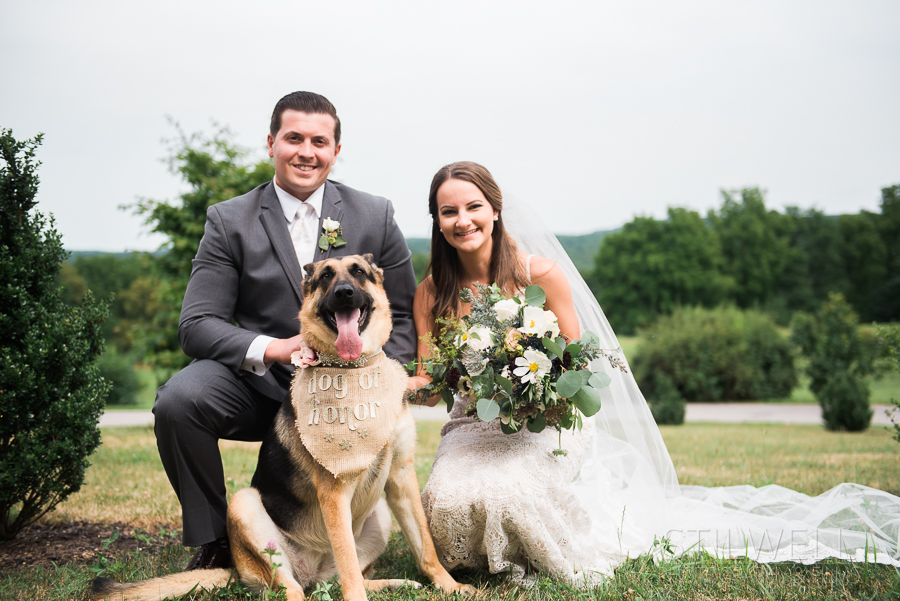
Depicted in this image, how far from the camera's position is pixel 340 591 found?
9.55 feet

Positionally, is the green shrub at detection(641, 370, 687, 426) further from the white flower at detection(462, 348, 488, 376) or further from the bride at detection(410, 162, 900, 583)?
the white flower at detection(462, 348, 488, 376)

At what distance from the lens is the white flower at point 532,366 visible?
2.86m

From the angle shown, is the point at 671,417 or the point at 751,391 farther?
the point at 751,391

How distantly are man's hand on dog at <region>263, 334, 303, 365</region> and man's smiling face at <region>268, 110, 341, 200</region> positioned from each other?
3.34 ft

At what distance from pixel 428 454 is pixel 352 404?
4.53m

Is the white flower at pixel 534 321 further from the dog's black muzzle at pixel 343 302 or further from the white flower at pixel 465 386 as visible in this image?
the dog's black muzzle at pixel 343 302

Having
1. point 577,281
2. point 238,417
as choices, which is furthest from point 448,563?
point 577,281

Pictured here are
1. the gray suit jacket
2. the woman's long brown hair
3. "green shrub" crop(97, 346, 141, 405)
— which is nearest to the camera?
the gray suit jacket

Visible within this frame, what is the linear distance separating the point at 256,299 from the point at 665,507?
2864 mm

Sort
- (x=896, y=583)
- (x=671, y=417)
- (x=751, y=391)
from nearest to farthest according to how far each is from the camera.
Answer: (x=896, y=583), (x=671, y=417), (x=751, y=391)

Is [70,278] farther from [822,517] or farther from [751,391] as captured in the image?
[822,517]

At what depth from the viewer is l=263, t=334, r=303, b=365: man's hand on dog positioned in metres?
3.18

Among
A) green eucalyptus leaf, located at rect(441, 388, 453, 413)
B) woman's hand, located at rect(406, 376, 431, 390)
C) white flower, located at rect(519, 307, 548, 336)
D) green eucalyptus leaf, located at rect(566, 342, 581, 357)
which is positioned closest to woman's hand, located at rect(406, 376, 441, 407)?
woman's hand, located at rect(406, 376, 431, 390)

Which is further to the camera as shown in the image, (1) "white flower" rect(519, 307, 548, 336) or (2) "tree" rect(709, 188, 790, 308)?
(2) "tree" rect(709, 188, 790, 308)
